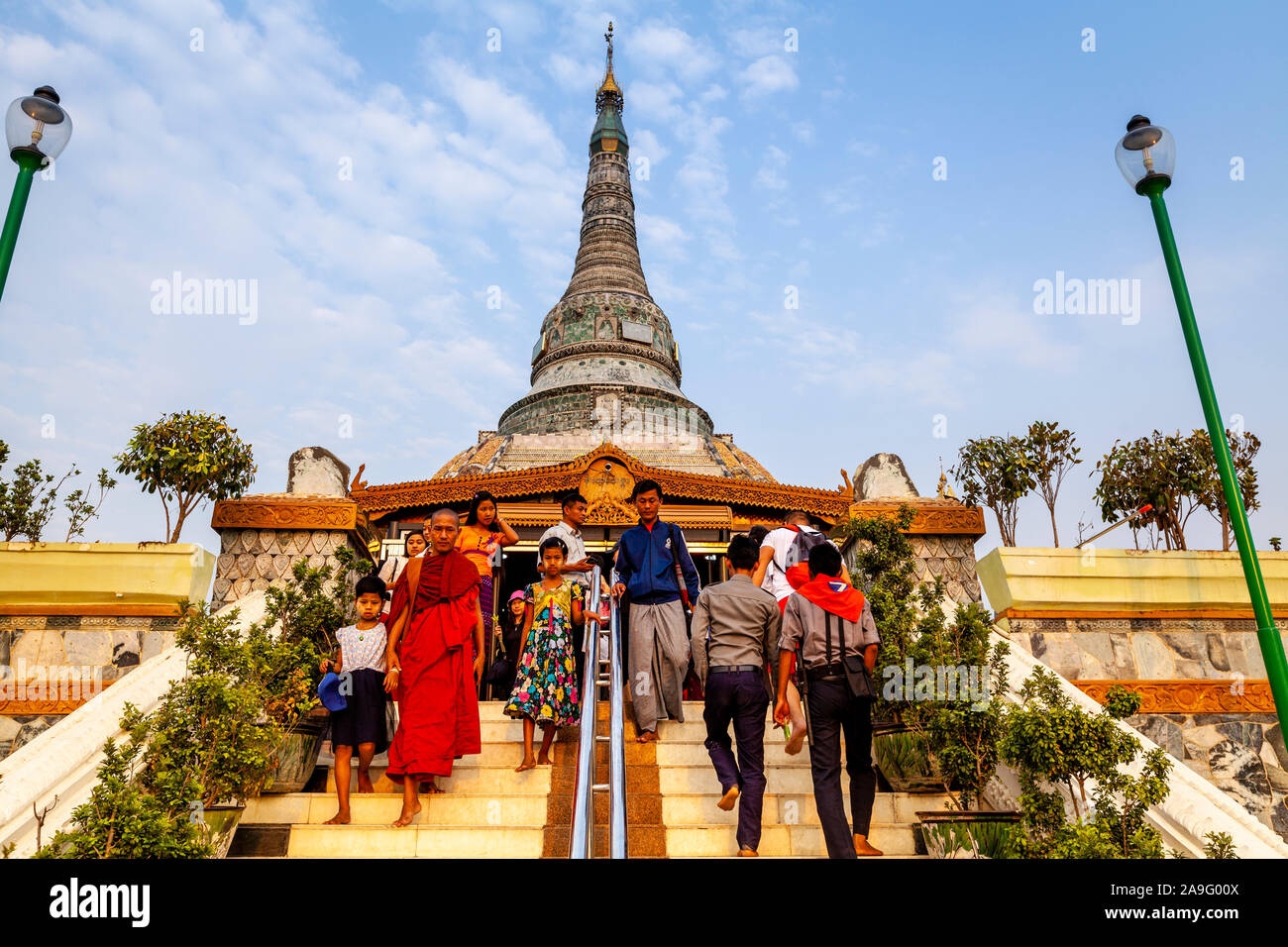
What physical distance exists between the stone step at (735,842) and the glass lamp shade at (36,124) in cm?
632

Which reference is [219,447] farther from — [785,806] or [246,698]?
[785,806]

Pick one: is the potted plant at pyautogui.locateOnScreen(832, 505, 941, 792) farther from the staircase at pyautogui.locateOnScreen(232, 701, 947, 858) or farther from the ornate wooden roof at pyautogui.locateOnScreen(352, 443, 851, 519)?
the ornate wooden roof at pyautogui.locateOnScreen(352, 443, 851, 519)

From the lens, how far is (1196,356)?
596 centimetres

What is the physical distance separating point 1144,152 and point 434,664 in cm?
628

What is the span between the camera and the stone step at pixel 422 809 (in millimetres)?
5281

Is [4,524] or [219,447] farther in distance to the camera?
[4,524]

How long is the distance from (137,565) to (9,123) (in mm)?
3976

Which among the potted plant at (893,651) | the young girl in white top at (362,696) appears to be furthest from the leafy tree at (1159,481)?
the young girl in white top at (362,696)

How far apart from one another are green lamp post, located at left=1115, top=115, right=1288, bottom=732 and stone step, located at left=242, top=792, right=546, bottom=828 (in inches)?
179

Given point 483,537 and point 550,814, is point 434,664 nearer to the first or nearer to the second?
point 550,814

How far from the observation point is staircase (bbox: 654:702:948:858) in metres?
4.94
